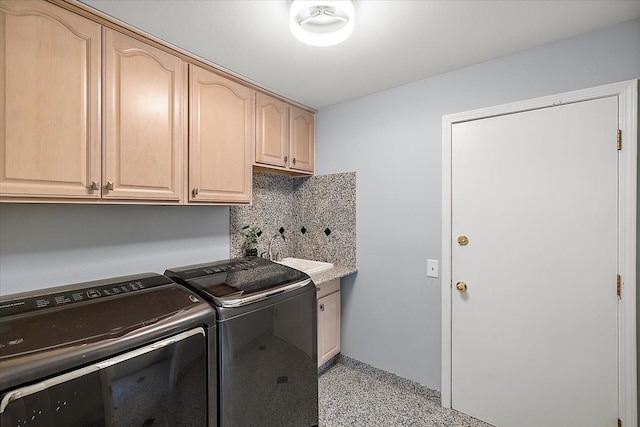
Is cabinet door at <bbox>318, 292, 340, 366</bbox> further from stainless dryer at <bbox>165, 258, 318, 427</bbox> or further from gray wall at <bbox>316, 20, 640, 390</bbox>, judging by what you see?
stainless dryer at <bbox>165, 258, 318, 427</bbox>

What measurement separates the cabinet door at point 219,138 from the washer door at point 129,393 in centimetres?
93

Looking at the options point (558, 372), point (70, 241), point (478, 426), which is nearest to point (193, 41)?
point (70, 241)

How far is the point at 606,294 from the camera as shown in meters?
1.49

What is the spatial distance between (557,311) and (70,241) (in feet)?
8.89

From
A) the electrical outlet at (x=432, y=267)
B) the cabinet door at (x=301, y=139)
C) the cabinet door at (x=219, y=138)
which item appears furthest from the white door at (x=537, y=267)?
the cabinet door at (x=219, y=138)

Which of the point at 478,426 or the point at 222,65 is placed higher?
the point at 222,65

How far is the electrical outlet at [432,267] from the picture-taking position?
203 cm

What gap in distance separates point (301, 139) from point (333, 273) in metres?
1.22

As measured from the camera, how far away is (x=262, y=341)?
1463mm

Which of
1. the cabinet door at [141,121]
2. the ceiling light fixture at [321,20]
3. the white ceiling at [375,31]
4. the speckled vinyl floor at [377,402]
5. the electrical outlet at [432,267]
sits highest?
the white ceiling at [375,31]

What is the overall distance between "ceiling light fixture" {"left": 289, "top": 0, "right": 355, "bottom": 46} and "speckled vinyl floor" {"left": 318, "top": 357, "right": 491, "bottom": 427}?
7.35 feet

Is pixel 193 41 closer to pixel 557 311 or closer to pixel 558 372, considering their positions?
pixel 557 311

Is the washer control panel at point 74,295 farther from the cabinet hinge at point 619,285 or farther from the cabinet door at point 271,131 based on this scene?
the cabinet hinge at point 619,285

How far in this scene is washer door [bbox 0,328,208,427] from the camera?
0.87 metres
